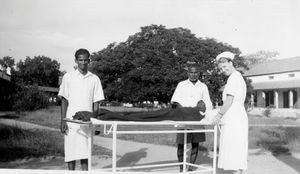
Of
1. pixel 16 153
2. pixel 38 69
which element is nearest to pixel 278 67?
pixel 16 153

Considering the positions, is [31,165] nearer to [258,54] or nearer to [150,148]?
[150,148]

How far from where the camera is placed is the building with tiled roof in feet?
116

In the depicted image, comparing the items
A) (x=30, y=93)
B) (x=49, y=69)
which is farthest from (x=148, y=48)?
(x=49, y=69)

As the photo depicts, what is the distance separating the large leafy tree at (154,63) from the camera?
2902cm

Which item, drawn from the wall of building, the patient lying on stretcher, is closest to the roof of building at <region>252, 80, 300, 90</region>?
the wall of building

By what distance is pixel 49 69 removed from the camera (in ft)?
254

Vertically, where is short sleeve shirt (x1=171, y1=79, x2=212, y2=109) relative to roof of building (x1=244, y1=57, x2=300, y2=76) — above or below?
below

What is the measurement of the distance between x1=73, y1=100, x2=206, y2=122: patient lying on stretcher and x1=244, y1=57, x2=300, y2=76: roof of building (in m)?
36.0

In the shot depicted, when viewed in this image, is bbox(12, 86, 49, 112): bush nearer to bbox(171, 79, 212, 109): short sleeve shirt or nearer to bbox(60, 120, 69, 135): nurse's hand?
bbox(171, 79, 212, 109): short sleeve shirt

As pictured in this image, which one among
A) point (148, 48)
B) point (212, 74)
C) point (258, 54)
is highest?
point (258, 54)

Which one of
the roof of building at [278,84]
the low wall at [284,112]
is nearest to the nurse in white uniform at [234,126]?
the low wall at [284,112]

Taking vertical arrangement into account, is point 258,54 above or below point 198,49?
above

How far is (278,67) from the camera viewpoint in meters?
41.6

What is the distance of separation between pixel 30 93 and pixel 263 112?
2016 cm
